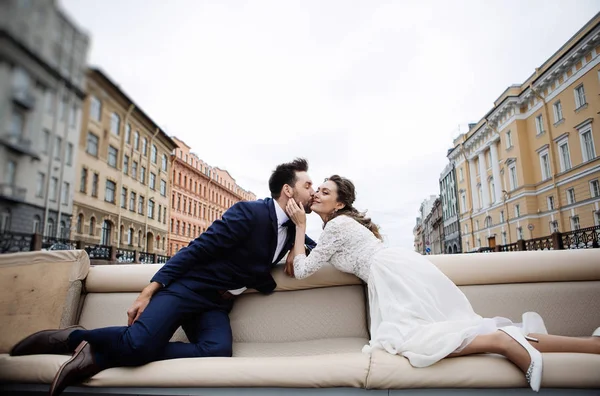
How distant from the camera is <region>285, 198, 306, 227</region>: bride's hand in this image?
1628 mm

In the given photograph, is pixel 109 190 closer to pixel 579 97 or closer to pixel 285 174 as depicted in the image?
pixel 285 174

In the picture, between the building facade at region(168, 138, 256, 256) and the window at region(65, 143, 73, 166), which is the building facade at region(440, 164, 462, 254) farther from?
the window at region(65, 143, 73, 166)

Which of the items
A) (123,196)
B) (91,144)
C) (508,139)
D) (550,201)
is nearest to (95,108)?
(91,144)

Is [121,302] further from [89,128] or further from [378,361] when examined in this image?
[89,128]

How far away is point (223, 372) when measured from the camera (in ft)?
3.91

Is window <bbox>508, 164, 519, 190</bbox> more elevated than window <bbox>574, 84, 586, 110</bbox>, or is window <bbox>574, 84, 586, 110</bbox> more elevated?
window <bbox>574, 84, 586, 110</bbox>

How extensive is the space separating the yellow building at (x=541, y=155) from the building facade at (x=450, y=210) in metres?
4.76

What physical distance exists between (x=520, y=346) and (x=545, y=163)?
2273 cm

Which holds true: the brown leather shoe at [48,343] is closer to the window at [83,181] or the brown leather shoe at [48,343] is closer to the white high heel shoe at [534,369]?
the window at [83,181]

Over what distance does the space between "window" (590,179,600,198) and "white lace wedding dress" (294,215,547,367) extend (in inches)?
701

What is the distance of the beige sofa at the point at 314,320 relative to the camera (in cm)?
112

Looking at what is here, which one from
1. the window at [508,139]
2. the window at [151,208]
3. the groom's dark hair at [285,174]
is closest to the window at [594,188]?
the window at [508,139]

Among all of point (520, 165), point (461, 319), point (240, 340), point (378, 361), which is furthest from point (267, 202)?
point (520, 165)

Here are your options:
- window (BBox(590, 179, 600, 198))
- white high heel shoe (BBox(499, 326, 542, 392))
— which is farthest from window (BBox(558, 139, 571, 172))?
white high heel shoe (BBox(499, 326, 542, 392))
